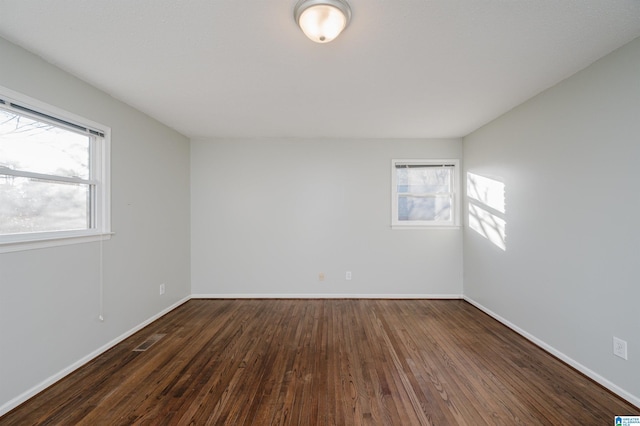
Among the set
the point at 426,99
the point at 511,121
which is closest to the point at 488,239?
the point at 511,121

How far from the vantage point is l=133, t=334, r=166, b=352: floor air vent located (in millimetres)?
2443

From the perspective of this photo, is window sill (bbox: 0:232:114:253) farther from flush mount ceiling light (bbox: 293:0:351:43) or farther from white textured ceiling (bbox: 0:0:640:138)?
flush mount ceiling light (bbox: 293:0:351:43)

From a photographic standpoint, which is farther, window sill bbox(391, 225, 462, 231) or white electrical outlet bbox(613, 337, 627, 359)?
window sill bbox(391, 225, 462, 231)

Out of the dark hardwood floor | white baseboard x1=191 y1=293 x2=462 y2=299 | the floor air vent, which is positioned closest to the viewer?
the dark hardwood floor

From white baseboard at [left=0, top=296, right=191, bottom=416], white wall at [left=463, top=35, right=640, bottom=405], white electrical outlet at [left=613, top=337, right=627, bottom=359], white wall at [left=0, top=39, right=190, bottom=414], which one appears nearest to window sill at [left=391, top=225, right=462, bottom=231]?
white wall at [left=463, top=35, right=640, bottom=405]

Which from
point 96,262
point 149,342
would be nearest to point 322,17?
point 96,262

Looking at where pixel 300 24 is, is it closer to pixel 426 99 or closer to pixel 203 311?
pixel 426 99

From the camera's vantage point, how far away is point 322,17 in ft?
4.70

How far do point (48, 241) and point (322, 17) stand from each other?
2530mm

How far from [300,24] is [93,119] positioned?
7.04 feet

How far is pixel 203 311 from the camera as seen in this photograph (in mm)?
3410

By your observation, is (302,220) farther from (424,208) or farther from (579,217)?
(579,217)

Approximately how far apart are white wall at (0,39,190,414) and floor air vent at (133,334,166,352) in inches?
10.8

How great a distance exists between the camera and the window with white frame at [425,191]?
394cm
